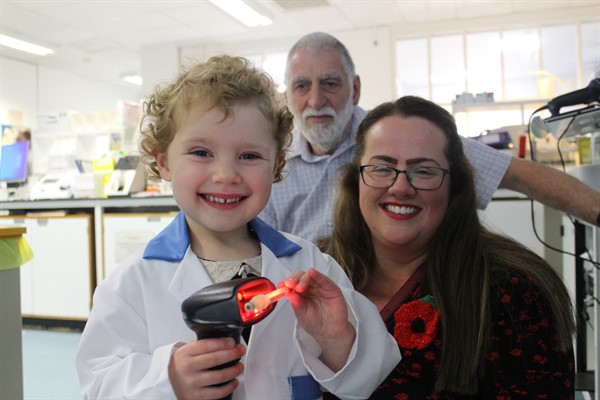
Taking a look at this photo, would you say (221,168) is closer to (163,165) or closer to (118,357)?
(163,165)

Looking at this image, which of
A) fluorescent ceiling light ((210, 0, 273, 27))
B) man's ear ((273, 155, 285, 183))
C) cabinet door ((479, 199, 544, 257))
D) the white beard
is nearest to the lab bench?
the white beard

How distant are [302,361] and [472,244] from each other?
1.80 feet

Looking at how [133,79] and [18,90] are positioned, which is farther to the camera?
[133,79]

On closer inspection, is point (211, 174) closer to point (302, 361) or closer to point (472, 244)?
point (302, 361)

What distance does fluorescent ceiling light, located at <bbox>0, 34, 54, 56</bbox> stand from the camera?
7160 mm

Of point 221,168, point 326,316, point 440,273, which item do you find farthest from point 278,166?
point 440,273

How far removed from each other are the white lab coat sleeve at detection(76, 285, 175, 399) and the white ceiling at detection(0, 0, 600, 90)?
5731 mm

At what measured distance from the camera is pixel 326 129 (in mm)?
1885

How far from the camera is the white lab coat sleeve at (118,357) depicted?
677 mm

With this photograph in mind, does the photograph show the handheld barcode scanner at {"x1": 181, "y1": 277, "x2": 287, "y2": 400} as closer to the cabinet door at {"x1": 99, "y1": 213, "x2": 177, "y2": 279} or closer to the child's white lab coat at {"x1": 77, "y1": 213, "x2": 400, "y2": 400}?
the child's white lab coat at {"x1": 77, "y1": 213, "x2": 400, "y2": 400}

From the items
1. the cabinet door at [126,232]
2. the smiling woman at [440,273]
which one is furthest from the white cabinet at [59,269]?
the smiling woman at [440,273]

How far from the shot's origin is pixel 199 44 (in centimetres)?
821

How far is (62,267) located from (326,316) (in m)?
3.67

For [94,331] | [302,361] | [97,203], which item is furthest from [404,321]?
[97,203]
